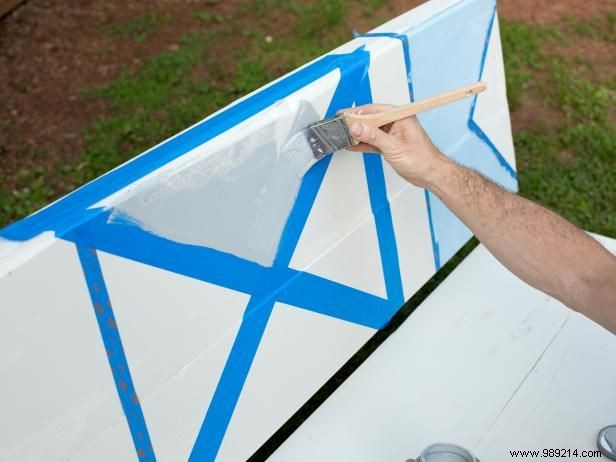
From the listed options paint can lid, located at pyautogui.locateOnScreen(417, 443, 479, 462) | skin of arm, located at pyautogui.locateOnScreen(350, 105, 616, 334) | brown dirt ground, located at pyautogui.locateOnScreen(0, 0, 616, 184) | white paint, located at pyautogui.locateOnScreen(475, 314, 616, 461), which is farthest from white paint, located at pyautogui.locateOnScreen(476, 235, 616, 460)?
brown dirt ground, located at pyautogui.locateOnScreen(0, 0, 616, 184)

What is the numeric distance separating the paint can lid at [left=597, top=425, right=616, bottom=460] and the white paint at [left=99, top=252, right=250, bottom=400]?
1.09m

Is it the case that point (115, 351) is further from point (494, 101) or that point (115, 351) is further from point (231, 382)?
point (494, 101)

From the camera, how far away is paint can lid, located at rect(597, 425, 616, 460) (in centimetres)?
172

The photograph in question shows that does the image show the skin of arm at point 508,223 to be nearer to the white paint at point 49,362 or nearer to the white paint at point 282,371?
the white paint at point 282,371

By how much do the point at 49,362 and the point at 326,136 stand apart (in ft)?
2.84

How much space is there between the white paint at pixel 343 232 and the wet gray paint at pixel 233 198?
0.40 feet

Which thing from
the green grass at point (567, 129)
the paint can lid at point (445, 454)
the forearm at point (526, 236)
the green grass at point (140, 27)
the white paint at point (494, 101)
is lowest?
the paint can lid at point (445, 454)

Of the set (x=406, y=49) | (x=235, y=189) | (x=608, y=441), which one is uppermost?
(x=406, y=49)

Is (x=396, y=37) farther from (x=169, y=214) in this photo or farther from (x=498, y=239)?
(x=169, y=214)

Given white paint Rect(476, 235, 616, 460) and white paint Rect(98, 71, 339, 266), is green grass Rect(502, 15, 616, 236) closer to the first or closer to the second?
white paint Rect(476, 235, 616, 460)

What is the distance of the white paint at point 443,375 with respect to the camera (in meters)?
1.82

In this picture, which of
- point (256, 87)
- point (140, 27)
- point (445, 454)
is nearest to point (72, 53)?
point (140, 27)

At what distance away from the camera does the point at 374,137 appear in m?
1.61

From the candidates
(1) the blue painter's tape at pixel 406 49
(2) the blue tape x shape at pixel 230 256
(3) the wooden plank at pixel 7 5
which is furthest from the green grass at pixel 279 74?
(2) the blue tape x shape at pixel 230 256
